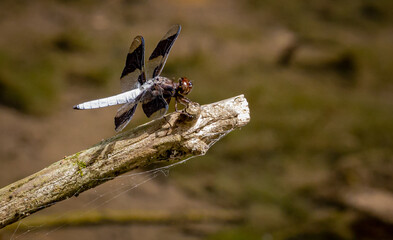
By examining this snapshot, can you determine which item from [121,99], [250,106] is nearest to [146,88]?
[121,99]

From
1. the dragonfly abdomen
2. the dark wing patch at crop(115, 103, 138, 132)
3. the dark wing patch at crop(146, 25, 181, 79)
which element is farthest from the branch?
the dark wing patch at crop(146, 25, 181, 79)

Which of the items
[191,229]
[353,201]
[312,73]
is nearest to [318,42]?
[312,73]

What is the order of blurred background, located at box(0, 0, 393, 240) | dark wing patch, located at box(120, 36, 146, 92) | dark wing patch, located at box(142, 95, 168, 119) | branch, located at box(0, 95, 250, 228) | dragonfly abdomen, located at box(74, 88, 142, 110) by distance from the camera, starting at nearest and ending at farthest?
branch, located at box(0, 95, 250, 228)
dark wing patch, located at box(142, 95, 168, 119)
dragonfly abdomen, located at box(74, 88, 142, 110)
dark wing patch, located at box(120, 36, 146, 92)
blurred background, located at box(0, 0, 393, 240)

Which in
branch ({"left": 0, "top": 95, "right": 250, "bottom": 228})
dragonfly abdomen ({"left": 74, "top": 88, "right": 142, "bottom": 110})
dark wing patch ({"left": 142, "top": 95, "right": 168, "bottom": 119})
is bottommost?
branch ({"left": 0, "top": 95, "right": 250, "bottom": 228})

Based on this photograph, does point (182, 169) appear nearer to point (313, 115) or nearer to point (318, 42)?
point (313, 115)

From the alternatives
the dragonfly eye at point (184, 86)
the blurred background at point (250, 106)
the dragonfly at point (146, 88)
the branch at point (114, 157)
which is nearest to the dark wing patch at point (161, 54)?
the dragonfly at point (146, 88)

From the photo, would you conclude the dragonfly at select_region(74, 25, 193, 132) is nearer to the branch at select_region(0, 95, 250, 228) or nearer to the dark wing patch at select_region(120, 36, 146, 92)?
the dark wing patch at select_region(120, 36, 146, 92)

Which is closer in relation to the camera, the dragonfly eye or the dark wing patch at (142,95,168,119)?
the dark wing patch at (142,95,168,119)
